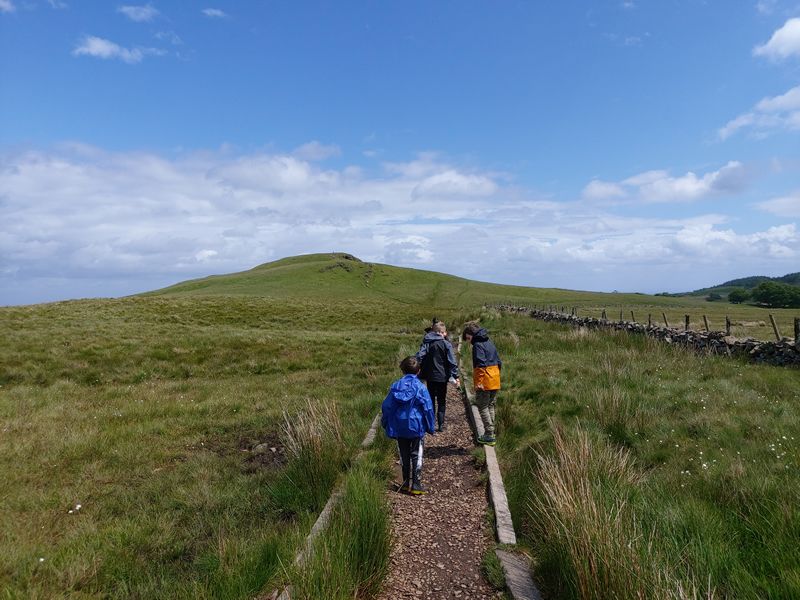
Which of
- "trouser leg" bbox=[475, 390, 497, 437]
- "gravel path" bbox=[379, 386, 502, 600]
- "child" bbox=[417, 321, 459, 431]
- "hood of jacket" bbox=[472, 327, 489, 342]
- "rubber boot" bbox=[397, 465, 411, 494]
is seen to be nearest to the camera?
"gravel path" bbox=[379, 386, 502, 600]

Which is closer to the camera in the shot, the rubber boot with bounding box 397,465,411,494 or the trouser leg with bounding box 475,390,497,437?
the rubber boot with bounding box 397,465,411,494

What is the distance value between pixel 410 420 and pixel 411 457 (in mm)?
602

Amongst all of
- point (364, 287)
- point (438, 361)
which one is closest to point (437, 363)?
point (438, 361)

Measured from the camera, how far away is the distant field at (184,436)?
4.65 meters

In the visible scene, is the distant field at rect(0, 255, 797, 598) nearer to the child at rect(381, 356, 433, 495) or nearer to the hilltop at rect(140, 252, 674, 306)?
the child at rect(381, 356, 433, 495)

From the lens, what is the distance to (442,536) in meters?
5.20

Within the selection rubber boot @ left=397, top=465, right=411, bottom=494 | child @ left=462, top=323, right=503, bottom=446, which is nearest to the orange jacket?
child @ left=462, top=323, right=503, bottom=446

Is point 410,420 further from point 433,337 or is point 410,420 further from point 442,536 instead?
point 433,337

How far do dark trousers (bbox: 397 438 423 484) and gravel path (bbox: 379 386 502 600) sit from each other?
272 mm

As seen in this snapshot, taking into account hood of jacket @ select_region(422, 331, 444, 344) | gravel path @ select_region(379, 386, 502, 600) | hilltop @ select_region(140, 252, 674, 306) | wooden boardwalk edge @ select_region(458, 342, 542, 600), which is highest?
hilltop @ select_region(140, 252, 674, 306)

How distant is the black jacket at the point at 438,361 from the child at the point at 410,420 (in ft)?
7.28

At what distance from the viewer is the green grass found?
3.47 meters

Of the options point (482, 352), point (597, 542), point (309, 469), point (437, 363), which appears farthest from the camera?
point (437, 363)

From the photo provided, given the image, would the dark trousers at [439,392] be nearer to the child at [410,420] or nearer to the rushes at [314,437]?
the rushes at [314,437]
